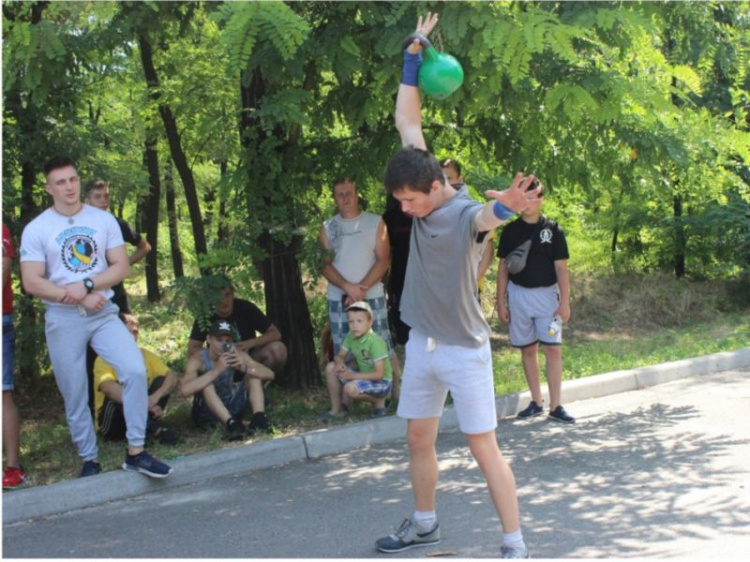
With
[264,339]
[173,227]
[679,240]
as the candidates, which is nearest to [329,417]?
[264,339]

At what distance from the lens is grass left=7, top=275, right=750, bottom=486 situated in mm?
6922

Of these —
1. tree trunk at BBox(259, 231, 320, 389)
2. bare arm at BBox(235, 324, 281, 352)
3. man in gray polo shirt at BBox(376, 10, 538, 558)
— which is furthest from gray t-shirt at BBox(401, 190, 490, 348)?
tree trunk at BBox(259, 231, 320, 389)

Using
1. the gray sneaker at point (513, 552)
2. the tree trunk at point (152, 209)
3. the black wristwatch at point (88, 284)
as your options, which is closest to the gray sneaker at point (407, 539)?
the gray sneaker at point (513, 552)

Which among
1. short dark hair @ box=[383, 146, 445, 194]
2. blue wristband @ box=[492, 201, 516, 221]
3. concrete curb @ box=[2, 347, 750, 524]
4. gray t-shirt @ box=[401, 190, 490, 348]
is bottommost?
concrete curb @ box=[2, 347, 750, 524]

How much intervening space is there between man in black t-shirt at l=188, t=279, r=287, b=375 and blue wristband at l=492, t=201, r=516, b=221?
3.77 meters

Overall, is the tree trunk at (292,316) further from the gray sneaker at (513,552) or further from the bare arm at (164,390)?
the gray sneaker at (513,552)

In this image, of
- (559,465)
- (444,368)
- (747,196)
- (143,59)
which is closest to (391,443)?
(559,465)

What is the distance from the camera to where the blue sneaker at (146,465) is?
6016mm

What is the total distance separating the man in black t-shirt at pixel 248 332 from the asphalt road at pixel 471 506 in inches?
52.3

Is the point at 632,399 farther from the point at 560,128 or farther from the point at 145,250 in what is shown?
the point at 145,250

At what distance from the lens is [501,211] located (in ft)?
13.1

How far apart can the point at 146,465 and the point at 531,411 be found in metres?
3.35

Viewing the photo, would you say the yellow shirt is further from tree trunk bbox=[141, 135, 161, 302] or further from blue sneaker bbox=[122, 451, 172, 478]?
tree trunk bbox=[141, 135, 161, 302]

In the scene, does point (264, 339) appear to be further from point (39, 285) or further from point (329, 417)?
point (39, 285)
